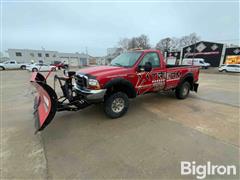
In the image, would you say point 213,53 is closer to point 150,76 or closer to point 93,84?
Answer: point 150,76

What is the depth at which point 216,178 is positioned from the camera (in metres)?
2.01

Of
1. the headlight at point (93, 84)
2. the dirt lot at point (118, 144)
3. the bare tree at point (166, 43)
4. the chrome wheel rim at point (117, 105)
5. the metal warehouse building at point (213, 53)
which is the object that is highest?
the bare tree at point (166, 43)

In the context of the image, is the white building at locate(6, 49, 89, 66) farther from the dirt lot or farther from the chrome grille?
the dirt lot

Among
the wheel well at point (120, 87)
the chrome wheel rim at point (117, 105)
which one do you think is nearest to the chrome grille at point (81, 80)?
the wheel well at point (120, 87)

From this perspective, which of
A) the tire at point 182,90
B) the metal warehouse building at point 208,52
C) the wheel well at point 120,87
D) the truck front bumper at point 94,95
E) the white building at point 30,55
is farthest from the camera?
the white building at point 30,55

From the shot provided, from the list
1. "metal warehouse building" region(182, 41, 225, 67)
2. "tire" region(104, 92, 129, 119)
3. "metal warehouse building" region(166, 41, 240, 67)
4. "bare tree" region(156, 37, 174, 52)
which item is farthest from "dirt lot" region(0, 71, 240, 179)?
"bare tree" region(156, 37, 174, 52)

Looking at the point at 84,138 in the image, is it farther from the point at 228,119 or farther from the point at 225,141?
the point at 228,119

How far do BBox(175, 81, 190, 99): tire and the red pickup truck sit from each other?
69 centimetres

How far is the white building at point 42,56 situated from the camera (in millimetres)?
46906

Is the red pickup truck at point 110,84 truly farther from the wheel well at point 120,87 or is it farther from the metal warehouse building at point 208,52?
the metal warehouse building at point 208,52

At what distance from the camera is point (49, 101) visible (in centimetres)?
281

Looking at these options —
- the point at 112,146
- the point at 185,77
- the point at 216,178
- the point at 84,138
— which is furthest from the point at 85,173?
the point at 185,77

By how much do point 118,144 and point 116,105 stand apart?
1.29m

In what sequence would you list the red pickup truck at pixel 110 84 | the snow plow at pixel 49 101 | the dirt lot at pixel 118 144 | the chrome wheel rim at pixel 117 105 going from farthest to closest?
the chrome wheel rim at pixel 117 105
the red pickup truck at pixel 110 84
the snow plow at pixel 49 101
the dirt lot at pixel 118 144
